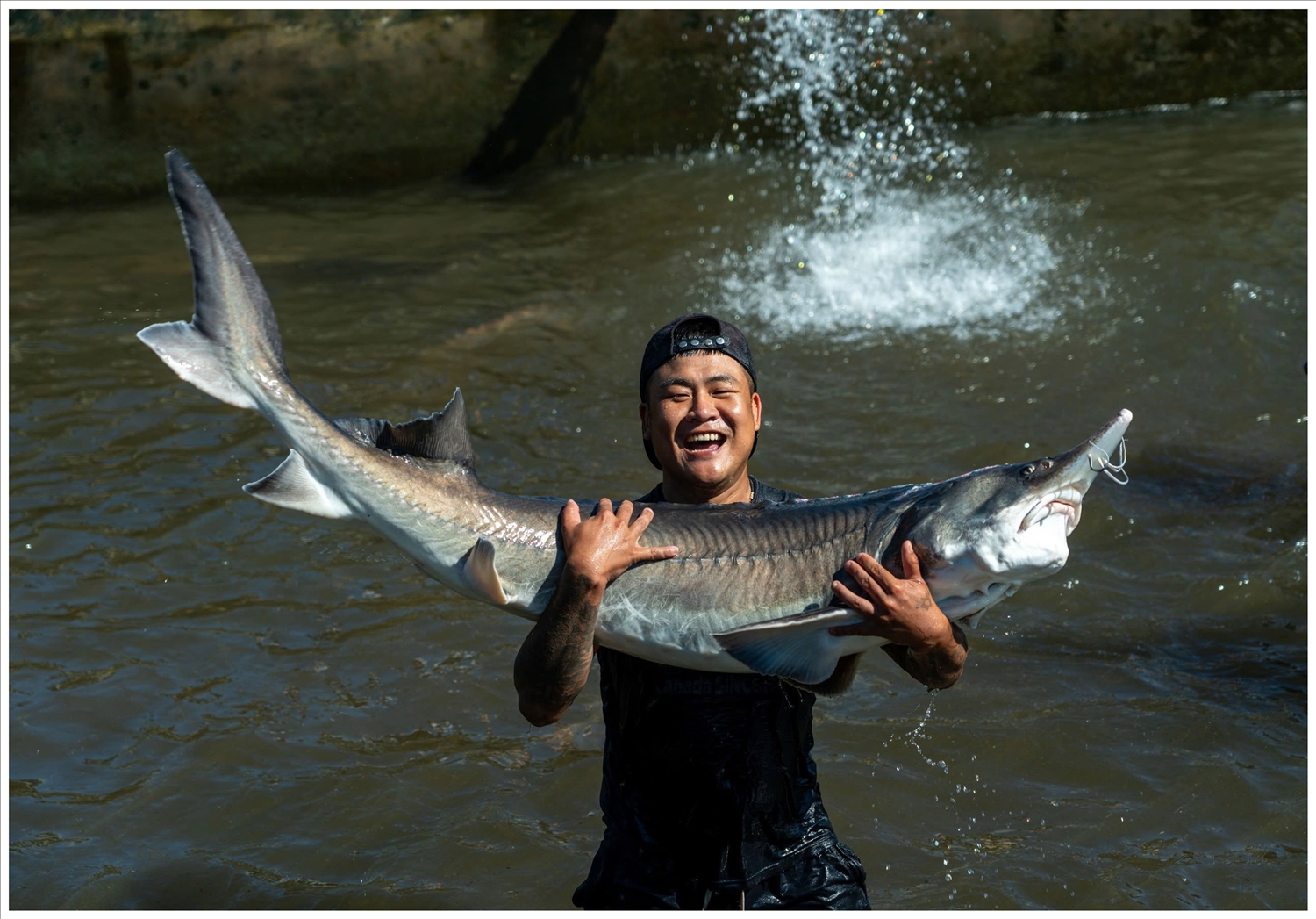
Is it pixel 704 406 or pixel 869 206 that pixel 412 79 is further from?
pixel 704 406

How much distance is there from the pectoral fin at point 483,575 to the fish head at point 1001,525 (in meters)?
0.85

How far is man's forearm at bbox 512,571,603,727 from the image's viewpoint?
3.01 m

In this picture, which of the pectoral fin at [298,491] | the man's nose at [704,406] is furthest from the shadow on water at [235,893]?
the man's nose at [704,406]

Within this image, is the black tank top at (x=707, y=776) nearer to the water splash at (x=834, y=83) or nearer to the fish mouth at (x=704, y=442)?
the fish mouth at (x=704, y=442)

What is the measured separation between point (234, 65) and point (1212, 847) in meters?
10.1

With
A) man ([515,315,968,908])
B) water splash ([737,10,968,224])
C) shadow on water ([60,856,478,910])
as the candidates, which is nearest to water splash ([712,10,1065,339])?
water splash ([737,10,968,224])

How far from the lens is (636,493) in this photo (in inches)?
283

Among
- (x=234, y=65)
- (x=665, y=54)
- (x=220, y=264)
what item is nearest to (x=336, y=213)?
(x=234, y=65)

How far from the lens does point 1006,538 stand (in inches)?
114

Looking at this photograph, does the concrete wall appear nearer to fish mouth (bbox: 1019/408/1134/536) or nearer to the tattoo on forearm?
the tattoo on forearm

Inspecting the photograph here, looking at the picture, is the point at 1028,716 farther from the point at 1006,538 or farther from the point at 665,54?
the point at 665,54

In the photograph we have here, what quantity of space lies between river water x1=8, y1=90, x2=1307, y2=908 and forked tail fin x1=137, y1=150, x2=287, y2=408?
6.88 feet

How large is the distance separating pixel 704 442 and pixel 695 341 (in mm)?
243

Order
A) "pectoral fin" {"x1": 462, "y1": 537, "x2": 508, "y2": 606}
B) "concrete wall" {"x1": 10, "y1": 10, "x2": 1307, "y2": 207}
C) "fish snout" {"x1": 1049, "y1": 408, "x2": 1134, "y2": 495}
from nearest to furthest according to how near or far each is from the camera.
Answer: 1. "fish snout" {"x1": 1049, "y1": 408, "x2": 1134, "y2": 495}
2. "pectoral fin" {"x1": 462, "y1": 537, "x2": 508, "y2": 606}
3. "concrete wall" {"x1": 10, "y1": 10, "x2": 1307, "y2": 207}
